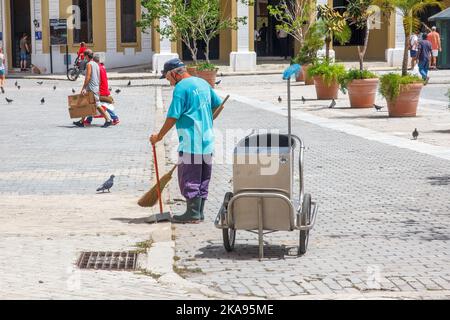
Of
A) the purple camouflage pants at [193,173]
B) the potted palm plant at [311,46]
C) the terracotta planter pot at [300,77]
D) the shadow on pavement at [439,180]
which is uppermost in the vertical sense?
the potted palm plant at [311,46]

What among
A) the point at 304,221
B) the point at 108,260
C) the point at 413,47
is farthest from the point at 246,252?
the point at 413,47

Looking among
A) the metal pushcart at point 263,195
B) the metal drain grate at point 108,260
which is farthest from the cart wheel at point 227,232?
the metal drain grate at point 108,260

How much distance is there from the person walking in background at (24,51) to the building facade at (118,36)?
0.32 metres

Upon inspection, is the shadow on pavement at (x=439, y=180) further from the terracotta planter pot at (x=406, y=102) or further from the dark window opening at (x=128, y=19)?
the dark window opening at (x=128, y=19)

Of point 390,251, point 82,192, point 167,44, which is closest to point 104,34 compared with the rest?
point 167,44

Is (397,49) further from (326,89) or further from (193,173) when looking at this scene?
(193,173)

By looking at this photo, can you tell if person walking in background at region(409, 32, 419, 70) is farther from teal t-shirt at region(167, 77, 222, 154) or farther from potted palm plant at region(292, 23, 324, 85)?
teal t-shirt at region(167, 77, 222, 154)

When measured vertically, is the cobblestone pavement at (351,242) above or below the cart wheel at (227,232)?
below

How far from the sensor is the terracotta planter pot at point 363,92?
80.8 ft

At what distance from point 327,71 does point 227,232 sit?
19387mm

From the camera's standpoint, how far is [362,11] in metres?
32.6

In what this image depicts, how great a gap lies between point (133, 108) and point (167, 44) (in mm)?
18990

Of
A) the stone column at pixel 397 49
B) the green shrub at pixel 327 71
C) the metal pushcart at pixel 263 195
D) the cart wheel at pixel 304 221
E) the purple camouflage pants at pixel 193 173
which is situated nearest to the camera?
the metal pushcart at pixel 263 195

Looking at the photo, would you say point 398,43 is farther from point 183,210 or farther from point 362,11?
point 183,210
